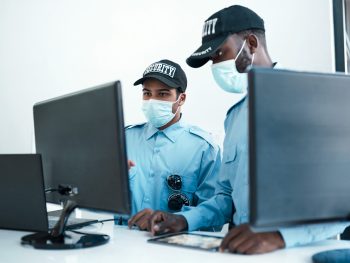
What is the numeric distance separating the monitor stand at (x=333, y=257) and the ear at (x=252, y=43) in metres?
0.78

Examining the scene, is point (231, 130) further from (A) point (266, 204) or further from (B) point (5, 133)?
(B) point (5, 133)

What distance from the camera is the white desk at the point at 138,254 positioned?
3.66 ft

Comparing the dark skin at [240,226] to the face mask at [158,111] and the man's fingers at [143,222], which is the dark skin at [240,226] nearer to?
the man's fingers at [143,222]

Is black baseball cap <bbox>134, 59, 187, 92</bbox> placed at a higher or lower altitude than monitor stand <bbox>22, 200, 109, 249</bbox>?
higher

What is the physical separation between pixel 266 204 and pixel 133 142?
142 centimetres

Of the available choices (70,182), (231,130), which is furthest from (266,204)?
(231,130)

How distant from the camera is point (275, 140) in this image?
92cm

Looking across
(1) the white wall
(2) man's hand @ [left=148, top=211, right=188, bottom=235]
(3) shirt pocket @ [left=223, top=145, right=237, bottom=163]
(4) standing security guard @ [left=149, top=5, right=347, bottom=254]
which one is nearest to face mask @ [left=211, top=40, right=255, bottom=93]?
(4) standing security guard @ [left=149, top=5, right=347, bottom=254]

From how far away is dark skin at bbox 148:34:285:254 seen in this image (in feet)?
3.75

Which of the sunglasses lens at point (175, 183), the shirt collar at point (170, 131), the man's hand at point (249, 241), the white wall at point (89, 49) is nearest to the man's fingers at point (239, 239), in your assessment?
the man's hand at point (249, 241)

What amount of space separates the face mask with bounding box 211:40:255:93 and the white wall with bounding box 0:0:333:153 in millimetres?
1218

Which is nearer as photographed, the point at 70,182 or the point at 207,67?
the point at 70,182

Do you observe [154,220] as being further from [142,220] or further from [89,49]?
[89,49]

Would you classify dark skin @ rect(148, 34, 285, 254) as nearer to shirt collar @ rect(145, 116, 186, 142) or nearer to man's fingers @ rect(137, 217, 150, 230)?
man's fingers @ rect(137, 217, 150, 230)
